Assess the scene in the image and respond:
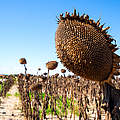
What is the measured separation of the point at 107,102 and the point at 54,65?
4.19 feet

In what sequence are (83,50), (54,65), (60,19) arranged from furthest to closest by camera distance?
(54,65)
(60,19)
(83,50)

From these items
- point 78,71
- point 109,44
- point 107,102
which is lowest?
point 107,102

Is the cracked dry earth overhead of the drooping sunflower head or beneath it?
beneath

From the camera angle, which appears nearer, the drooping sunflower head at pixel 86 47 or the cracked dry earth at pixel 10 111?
the drooping sunflower head at pixel 86 47

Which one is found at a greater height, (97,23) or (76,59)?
(97,23)

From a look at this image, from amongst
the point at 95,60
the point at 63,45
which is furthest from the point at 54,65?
the point at 95,60

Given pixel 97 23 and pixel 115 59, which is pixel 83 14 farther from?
pixel 115 59

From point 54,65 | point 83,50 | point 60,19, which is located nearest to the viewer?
point 83,50

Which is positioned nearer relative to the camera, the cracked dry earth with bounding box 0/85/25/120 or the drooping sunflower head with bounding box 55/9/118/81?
the drooping sunflower head with bounding box 55/9/118/81

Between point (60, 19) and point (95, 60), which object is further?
point (60, 19)

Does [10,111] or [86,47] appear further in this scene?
[10,111]

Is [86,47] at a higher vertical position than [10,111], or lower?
higher

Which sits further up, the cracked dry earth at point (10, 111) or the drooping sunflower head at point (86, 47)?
the drooping sunflower head at point (86, 47)

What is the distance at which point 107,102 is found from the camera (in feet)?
7.50
